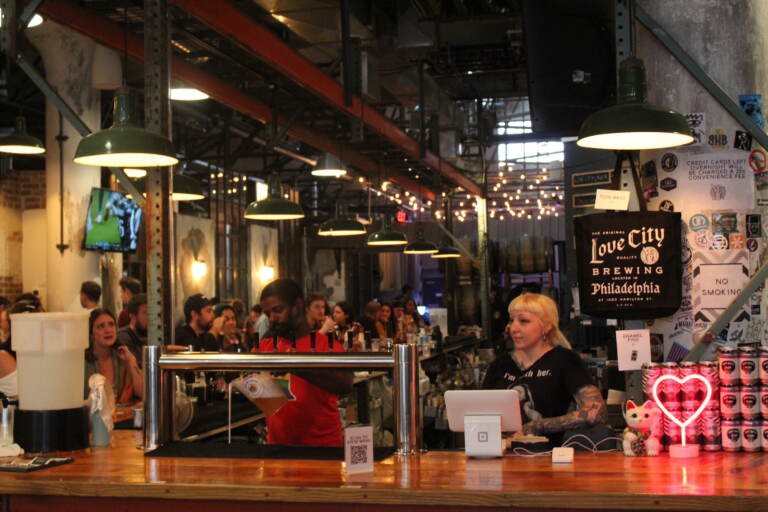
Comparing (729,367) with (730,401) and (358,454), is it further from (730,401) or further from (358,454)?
(358,454)

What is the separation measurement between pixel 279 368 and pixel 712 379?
162 centimetres

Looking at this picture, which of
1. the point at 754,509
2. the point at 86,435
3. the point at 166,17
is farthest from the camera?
the point at 166,17

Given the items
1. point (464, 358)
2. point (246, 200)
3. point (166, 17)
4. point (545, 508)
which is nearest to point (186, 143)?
point (246, 200)

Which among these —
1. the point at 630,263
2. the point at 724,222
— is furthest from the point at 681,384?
the point at 724,222

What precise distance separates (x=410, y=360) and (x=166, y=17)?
2463 millimetres

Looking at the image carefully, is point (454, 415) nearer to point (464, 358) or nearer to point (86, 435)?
point (86, 435)

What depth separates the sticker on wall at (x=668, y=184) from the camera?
14.2 ft

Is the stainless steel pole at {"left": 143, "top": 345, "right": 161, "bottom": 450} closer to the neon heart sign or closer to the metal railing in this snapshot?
the metal railing

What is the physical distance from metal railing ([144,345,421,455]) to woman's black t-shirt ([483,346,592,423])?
34.7 inches

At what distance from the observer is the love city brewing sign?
4258 mm

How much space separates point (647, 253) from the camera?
428 centimetres

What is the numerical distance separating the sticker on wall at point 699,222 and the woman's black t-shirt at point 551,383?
78 centimetres

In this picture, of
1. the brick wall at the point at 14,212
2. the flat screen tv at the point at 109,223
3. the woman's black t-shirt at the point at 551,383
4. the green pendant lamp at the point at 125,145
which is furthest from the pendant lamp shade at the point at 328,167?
the woman's black t-shirt at the point at 551,383

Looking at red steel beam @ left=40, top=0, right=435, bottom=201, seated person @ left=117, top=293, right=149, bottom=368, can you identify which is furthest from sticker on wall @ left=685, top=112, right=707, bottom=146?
seated person @ left=117, top=293, right=149, bottom=368
